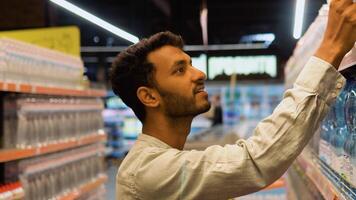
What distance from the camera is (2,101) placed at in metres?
4.00

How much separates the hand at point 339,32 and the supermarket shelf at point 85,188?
12.5ft

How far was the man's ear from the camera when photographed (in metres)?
1.68

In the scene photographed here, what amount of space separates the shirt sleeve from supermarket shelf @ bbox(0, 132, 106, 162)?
2.37 meters

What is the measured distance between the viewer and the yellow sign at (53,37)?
5.88 metres

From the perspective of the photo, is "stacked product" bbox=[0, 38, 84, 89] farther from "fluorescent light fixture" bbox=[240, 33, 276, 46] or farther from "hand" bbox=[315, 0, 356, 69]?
"fluorescent light fixture" bbox=[240, 33, 276, 46]

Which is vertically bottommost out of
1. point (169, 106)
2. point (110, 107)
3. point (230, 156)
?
point (110, 107)

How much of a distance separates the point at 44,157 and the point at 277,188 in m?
2.52

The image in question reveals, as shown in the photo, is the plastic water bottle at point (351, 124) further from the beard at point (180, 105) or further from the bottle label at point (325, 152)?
the beard at point (180, 105)

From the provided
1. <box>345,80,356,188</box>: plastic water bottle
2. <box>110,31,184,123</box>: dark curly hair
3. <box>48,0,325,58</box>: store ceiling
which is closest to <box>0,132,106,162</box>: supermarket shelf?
<box>110,31,184,123</box>: dark curly hair

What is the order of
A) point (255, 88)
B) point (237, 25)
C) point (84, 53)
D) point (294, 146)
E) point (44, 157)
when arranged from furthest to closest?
point (84, 53), point (237, 25), point (255, 88), point (44, 157), point (294, 146)

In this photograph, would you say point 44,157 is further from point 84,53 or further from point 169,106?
point 84,53

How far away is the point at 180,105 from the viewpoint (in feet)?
5.28

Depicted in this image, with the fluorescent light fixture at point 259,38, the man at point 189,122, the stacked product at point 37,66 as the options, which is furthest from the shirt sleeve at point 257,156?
the fluorescent light fixture at point 259,38

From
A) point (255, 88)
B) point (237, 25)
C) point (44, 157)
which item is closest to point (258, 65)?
point (255, 88)
